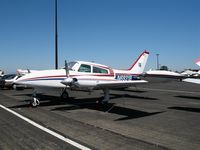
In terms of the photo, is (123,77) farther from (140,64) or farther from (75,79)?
(75,79)

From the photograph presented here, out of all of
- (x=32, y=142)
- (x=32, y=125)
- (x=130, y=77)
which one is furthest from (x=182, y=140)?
(x=130, y=77)

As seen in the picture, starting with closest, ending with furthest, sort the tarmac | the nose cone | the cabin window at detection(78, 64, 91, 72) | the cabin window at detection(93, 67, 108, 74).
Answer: the tarmac
the nose cone
the cabin window at detection(78, 64, 91, 72)
the cabin window at detection(93, 67, 108, 74)

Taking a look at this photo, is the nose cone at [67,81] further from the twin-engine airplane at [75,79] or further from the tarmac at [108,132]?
the tarmac at [108,132]

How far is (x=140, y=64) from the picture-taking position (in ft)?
60.2

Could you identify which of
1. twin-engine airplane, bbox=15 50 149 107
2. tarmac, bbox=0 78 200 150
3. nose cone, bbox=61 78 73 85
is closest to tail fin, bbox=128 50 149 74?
twin-engine airplane, bbox=15 50 149 107

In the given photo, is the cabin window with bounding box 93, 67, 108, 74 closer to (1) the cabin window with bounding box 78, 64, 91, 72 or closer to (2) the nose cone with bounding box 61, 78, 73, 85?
(1) the cabin window with bounding box 78, 64, 91, 72

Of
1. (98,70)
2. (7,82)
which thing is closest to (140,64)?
(98,70)

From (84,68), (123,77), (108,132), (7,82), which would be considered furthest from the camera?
(7,82)

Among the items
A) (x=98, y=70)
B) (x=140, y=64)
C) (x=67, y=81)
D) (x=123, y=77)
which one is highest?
(x=140, y=64)

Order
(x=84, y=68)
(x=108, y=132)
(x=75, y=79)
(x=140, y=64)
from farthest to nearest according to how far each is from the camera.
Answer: (x=140, y=64) < (x=84, y=68) < (x=75, y=79) < (x=108, y=132)

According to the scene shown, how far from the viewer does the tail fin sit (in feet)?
57.3

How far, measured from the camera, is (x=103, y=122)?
8.82 metres

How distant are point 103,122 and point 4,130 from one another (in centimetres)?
357

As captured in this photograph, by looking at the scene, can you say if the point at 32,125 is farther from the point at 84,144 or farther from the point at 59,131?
the point at 84,144
